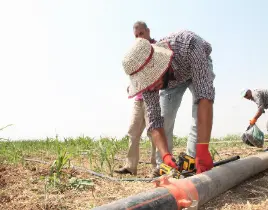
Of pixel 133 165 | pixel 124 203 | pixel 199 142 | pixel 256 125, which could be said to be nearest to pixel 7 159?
pixel 133 165

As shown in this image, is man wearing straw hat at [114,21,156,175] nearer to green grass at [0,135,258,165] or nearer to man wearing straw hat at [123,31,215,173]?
green grass at [0,135,258,165]

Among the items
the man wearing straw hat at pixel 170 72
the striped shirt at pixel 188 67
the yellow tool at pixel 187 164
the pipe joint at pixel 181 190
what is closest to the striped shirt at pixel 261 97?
the striped shirt at pixel 188 67

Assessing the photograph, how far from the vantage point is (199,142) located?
8.96 feet

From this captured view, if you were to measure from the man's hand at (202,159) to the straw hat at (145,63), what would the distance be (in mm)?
630

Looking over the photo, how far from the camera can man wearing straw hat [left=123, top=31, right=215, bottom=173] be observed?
8.83 ft

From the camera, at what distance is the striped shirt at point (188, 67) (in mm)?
2779

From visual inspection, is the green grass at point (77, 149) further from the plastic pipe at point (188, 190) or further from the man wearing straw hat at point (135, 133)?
the plastic pipe at point (188, 190)

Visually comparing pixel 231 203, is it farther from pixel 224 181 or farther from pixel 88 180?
pixel 88 180

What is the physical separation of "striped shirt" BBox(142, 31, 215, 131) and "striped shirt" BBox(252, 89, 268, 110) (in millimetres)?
4101

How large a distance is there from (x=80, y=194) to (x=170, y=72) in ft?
4.19

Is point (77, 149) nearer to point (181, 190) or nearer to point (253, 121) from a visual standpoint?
point (181, 190)

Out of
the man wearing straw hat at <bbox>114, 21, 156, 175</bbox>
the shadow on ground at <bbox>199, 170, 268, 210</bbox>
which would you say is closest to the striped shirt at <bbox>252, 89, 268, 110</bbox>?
the man wearing straw hat at <bbox>114, 21, 156, 175</bbox>

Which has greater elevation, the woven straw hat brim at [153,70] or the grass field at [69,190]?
the woven straw hat brim at [153,70]

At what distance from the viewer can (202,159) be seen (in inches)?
108
